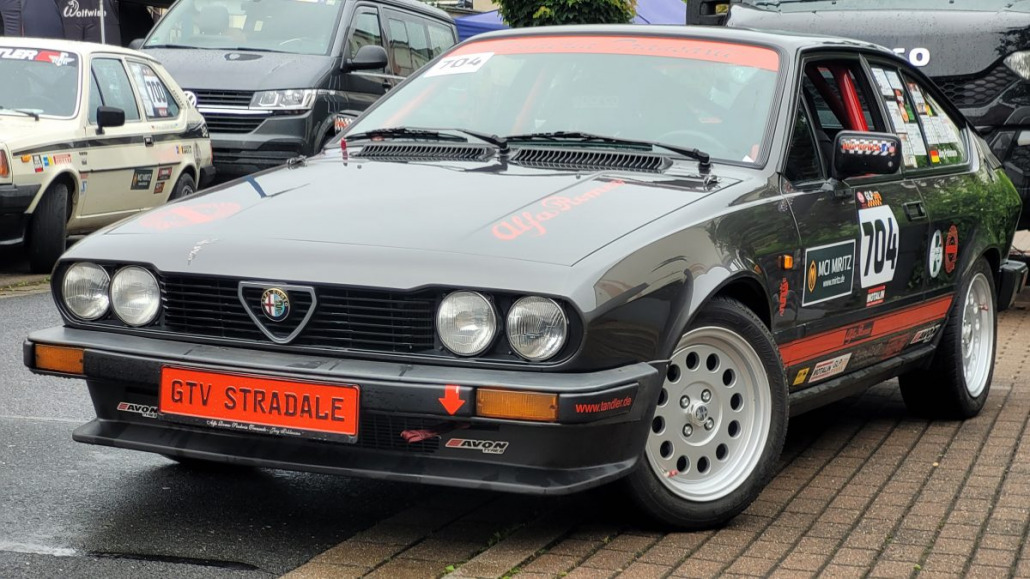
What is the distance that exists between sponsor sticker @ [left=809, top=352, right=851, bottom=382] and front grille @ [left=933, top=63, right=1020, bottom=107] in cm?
495

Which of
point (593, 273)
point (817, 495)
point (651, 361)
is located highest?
point (593, 273)

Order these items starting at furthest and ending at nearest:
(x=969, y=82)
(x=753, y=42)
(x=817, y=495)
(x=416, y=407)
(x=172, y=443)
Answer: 1. (x=969, y=82)
2. (x=753, y=42)
3. (x=817, y=495)
4. (x=172, y=443)
5. (x=416, y=407)

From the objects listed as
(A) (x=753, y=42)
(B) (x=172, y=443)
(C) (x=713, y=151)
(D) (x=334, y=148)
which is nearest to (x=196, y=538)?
(B) (x=172, y=443)

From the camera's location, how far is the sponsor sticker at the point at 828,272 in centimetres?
495

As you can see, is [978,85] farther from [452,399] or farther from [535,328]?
[452,399]

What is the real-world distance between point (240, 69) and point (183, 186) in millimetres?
1537

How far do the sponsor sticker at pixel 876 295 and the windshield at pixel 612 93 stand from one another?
30.3 inches

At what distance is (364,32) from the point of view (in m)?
14.2

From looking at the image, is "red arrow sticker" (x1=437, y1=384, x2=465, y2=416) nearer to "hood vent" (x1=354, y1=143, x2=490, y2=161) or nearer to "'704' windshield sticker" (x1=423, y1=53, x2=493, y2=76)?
"hood vent" (x1=354, y1=143, x2=490, y2=161)

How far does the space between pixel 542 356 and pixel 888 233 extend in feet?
6.90

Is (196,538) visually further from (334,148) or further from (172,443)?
(334,148)

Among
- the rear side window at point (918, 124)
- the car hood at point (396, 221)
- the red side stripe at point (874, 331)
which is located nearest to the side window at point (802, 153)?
the car hood at point (396, 221)

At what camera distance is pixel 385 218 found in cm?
426

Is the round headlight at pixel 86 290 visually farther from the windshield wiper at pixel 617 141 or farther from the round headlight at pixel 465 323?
the windshield wiper at pixel 617 141
